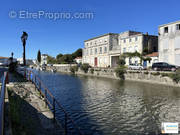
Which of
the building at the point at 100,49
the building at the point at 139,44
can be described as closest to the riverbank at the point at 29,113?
the building at the point at 139,44

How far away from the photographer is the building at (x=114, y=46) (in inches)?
1751

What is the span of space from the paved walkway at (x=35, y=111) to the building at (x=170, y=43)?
31.8 meters

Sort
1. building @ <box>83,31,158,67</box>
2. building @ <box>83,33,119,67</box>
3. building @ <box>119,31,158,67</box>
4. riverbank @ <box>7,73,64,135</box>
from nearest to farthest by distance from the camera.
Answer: riverbank @ <box>7,73,64,135</box>, building @ <box>119,31,158,67</box>, building @ <box>83,31,158,67</box>, building @ <box>83,33,119,67</box>

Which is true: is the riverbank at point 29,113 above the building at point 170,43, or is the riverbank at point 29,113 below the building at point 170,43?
below

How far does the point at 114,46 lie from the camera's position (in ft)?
192

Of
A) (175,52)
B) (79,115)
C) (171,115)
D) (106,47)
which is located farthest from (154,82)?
(106,47)

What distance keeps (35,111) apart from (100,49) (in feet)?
186

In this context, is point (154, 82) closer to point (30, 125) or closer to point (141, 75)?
point (141, 75)

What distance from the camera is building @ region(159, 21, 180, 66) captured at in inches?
1276

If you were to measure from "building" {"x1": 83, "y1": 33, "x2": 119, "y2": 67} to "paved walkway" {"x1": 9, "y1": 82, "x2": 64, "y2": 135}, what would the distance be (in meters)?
50.0

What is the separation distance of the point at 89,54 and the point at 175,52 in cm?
→ 4186

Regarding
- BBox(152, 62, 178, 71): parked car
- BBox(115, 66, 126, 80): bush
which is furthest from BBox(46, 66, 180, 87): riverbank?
BBox(152, 62, 178, 71): parked car

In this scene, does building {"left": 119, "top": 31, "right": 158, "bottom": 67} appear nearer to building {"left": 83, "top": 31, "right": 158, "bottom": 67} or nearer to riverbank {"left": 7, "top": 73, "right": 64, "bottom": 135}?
building {"left": 83, "top": 31, "right": 158, "bottom": 67}

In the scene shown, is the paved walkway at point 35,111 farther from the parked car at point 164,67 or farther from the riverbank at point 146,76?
the parked car at point 164,67
